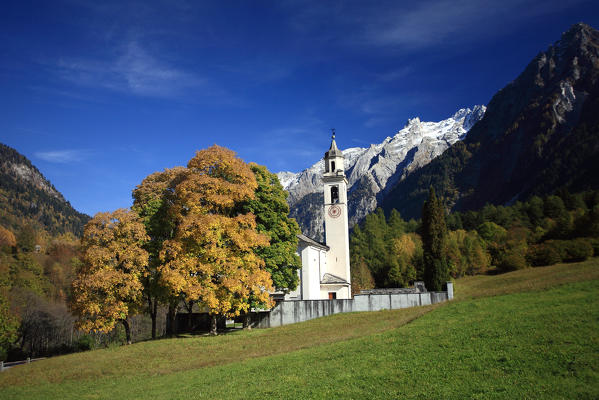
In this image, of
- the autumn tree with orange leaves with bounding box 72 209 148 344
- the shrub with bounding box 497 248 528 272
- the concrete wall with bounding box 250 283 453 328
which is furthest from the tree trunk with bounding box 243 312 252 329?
the shrub with bounding box 497 248 528 272

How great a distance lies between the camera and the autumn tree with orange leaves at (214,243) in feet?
89.1

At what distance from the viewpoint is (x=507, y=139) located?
650ft

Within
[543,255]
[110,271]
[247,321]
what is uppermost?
[543,255]

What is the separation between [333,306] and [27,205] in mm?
175918

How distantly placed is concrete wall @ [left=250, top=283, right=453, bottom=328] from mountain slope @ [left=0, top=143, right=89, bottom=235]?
137m

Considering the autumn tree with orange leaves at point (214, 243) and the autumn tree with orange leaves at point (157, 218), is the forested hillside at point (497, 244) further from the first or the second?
the autumn tree with orange leaves at point (157, 218)

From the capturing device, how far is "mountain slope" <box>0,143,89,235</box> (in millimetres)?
157125

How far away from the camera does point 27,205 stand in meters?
169

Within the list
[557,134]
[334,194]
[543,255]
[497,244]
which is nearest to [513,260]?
[543,255]

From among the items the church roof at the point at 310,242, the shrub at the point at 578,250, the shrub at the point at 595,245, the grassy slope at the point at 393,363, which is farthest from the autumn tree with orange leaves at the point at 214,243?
the shrub at the point at 595,245

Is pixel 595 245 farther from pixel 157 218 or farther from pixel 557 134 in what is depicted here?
pixel 557 134

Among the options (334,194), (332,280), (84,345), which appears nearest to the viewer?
(84,345)

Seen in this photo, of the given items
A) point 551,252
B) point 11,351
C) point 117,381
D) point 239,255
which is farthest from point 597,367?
point 551,252

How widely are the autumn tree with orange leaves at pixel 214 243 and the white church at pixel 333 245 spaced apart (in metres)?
14.1
